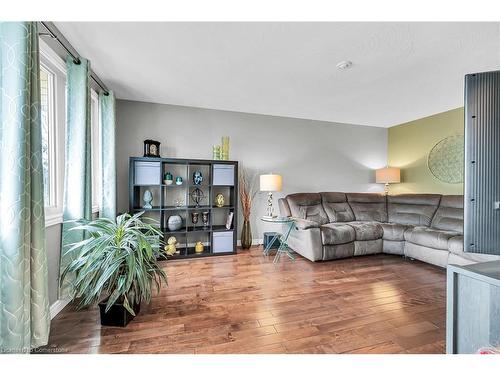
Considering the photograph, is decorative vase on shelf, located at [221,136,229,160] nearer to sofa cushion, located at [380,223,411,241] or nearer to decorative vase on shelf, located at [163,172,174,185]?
decorative vase on shelf, located at [163,172,174,185]

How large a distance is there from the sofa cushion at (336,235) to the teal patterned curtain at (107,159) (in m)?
2.73

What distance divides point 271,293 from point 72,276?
178cm

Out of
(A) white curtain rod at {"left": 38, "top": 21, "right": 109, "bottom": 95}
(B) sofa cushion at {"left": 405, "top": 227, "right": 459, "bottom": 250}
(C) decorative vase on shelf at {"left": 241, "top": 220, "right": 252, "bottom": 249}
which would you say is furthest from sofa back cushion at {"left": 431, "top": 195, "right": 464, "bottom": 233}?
(A) white curtain rod at {"left": 38, "top": 21, "right": 109, "bottom": 95}

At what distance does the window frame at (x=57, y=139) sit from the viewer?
1.86 metres

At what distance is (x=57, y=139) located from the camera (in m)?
1.94

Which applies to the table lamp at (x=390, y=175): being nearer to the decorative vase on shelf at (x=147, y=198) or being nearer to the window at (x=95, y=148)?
the decorative vase on shelf at (x=147, y=198)

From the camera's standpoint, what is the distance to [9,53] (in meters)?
1.13

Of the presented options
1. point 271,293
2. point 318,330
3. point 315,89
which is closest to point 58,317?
point 271,293

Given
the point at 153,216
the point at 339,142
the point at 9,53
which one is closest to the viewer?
the point at 9,53

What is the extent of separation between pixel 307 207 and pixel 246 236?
1137 millimetres

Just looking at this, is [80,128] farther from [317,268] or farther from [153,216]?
[317,268]

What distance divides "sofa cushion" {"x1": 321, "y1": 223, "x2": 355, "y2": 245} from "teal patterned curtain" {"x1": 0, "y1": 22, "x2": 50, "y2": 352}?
2877 millimetres

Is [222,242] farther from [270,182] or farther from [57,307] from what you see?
[57,307]

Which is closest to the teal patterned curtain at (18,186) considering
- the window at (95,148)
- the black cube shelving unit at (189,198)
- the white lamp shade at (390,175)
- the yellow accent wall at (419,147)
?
the window at (95,148)
